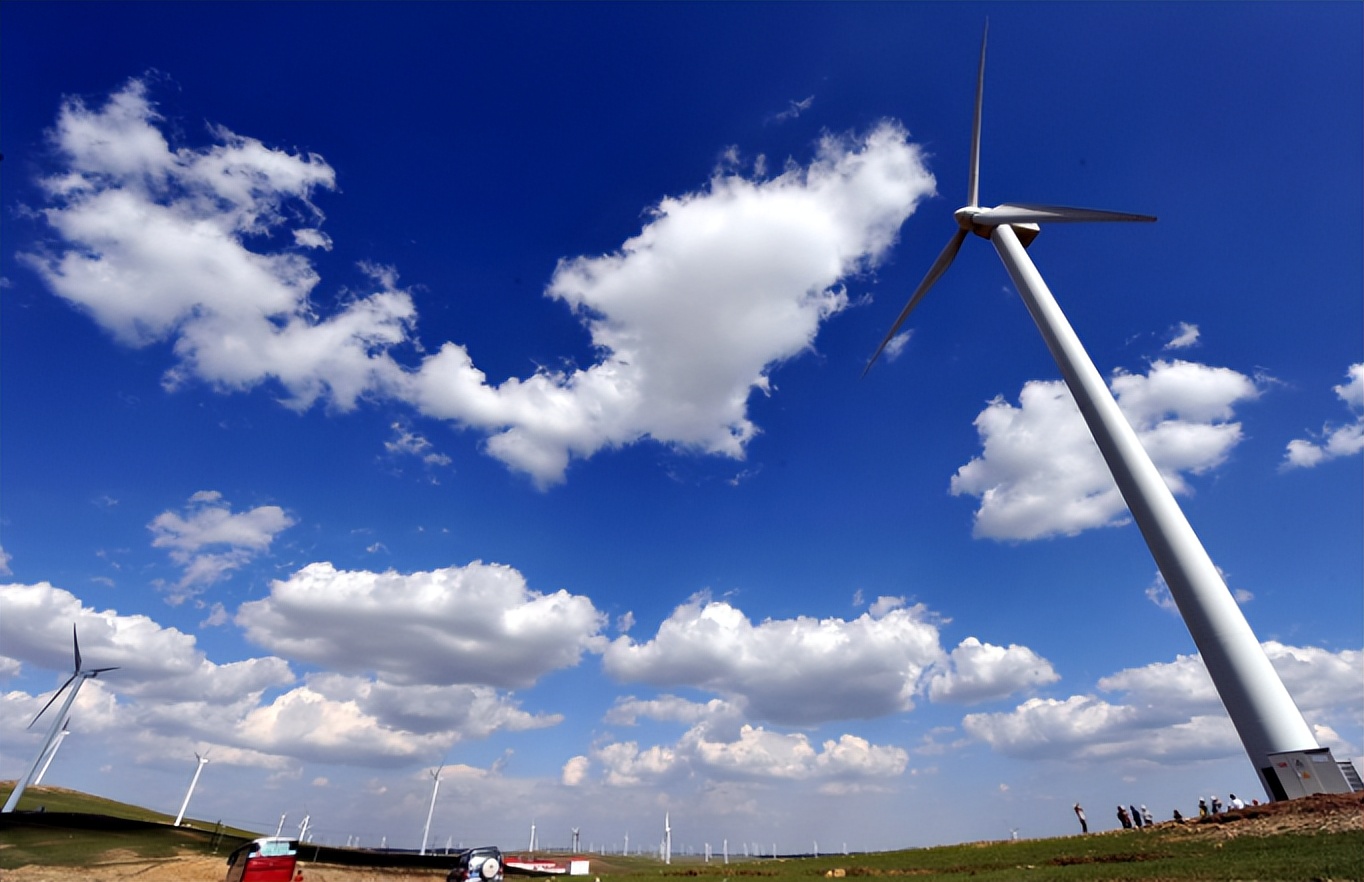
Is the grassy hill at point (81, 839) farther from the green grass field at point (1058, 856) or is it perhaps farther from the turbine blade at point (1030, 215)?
the turbine blade at point (1030, 215)

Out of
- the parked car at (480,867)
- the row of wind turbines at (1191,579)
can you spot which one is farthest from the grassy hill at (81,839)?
the row of wind turbines at (1191,579)

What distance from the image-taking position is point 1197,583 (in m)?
43.1

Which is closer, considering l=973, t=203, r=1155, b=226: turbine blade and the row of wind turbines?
the row of wind turbines

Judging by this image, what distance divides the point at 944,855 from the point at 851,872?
1180 centimetres

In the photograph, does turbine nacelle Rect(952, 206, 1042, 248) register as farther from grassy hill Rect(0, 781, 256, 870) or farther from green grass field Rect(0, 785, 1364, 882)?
grassy hill Rect(0, 781, 256, 870)

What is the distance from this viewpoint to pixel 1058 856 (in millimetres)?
41906

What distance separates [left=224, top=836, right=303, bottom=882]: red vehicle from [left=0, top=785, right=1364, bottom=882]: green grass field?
56.2 ft

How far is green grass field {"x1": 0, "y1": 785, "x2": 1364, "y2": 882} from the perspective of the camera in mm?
28016

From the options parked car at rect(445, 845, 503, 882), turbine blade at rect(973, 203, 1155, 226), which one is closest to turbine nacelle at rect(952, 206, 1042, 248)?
turbine blade at rect(973, 203, 1155, 226)

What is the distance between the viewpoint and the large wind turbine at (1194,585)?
38469 millimetres

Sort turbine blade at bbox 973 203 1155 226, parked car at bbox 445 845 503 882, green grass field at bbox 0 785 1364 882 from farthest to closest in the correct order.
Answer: turbine blade at bbox 973 203 1155 226, parked car at bbox 445 845 503 882, green grass field at bbox 0 785 1364 882

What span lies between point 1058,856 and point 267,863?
47.7 m

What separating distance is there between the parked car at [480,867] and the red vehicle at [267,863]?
971 cm

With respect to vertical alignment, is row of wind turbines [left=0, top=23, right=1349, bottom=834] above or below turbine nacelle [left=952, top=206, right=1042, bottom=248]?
below
